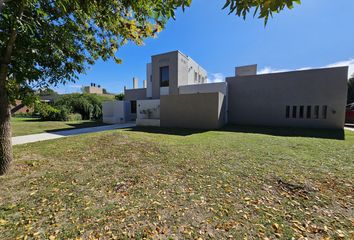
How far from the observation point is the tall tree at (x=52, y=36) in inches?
126

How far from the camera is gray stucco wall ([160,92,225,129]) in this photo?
38.8 ft

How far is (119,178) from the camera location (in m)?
3.98

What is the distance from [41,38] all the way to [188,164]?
15.7ft

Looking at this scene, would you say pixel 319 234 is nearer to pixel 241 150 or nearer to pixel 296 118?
pixel 241 150

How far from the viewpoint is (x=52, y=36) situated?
12.0 ft

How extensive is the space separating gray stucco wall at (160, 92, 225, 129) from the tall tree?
7.96m

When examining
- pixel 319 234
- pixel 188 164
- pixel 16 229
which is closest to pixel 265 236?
pixel 319 234

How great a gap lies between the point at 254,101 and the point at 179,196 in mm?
13532

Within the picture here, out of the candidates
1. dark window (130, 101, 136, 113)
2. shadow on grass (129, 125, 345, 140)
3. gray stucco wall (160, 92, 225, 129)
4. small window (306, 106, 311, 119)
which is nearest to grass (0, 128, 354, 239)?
shadow on grass (129, 125, 345, 140)

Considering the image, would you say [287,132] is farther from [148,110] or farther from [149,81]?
[149,81]

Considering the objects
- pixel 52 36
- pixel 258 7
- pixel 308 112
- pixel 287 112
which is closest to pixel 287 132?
pixel 287 112

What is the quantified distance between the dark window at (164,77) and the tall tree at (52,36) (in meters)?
12.9

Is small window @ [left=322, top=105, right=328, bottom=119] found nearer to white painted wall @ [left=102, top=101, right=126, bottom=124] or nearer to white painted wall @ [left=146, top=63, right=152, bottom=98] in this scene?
white painted wall @ [left=146, top=63, right=152, bottom=98]

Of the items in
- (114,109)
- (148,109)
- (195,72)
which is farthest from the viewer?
(195,72)
